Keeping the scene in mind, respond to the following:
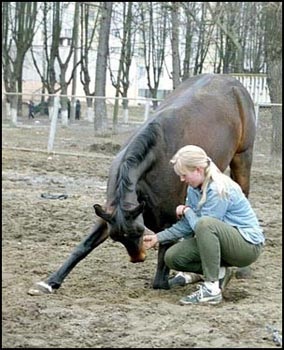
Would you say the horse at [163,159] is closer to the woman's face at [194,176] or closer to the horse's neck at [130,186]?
the horse's neck at [130,186]

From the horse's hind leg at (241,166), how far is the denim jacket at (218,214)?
5.18 ft

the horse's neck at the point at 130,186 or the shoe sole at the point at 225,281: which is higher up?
the horse's neck at the point at 130,186

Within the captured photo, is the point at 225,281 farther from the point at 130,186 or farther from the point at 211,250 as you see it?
the point at 130,186

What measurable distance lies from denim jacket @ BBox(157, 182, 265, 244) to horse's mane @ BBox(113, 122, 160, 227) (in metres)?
0.37

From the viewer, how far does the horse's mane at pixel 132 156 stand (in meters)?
4.52

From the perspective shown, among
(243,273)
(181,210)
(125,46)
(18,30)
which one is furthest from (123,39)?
(181,210)

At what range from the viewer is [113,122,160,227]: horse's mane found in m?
4.52

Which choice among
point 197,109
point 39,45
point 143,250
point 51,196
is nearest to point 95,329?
point 143,250

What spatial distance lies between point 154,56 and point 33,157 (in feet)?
79.5

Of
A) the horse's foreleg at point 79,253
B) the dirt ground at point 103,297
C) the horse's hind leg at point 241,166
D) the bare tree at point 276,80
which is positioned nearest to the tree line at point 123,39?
the bare tree at point 276,80

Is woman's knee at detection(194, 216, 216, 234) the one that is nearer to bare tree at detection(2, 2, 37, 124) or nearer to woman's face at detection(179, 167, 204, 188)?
woman's face at detection(179, 167, 204, 188)

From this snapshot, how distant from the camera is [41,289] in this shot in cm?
468

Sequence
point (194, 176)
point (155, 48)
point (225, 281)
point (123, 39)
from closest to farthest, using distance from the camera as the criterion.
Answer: point (194, 176) < point (225, 281) < point (123, 39) < point (155, 48)

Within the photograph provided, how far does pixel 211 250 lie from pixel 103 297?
737 millimetres
